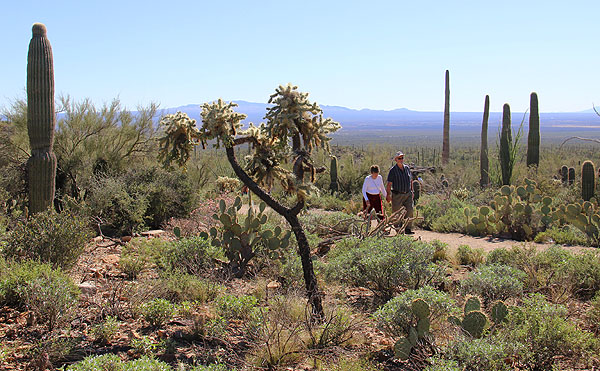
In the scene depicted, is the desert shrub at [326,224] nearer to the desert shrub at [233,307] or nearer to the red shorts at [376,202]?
the red shorts at [376,202]

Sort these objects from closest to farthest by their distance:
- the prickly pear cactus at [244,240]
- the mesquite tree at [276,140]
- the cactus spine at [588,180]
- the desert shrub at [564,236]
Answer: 1. the mesquite tree at [276,140]
2. the prickly pear cactus at [244,240]
3. the desert shrub at [564,236]
4. the cactus spine at [588,180]

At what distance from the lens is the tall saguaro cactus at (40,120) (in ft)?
35.3

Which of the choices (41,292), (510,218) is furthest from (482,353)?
(510,218)

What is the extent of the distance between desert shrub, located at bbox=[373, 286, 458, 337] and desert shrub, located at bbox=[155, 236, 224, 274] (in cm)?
304

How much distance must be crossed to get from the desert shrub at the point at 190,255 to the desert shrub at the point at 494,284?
3497 millimetres

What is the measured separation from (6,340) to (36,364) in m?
0.80

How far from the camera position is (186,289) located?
6.40 metres

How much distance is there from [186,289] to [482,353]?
363 centimetres

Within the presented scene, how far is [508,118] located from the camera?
861 inches

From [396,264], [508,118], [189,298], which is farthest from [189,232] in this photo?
[508,118]

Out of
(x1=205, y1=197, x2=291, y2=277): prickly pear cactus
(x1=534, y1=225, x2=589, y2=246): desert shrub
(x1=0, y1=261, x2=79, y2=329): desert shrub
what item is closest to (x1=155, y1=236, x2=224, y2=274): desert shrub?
(x1=205, y1=197, x2=291, y2=277): prickly pear cactus

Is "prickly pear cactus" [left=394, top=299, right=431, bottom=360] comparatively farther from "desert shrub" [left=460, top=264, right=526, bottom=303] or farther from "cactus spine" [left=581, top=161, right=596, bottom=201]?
"cactus spine" [left=581, top=161, right=596, bottom=201]

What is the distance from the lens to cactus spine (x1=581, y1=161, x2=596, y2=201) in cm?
1435

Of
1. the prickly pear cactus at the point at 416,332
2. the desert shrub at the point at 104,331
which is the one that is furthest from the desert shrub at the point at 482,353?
the desert shrub at the point at 104,331
